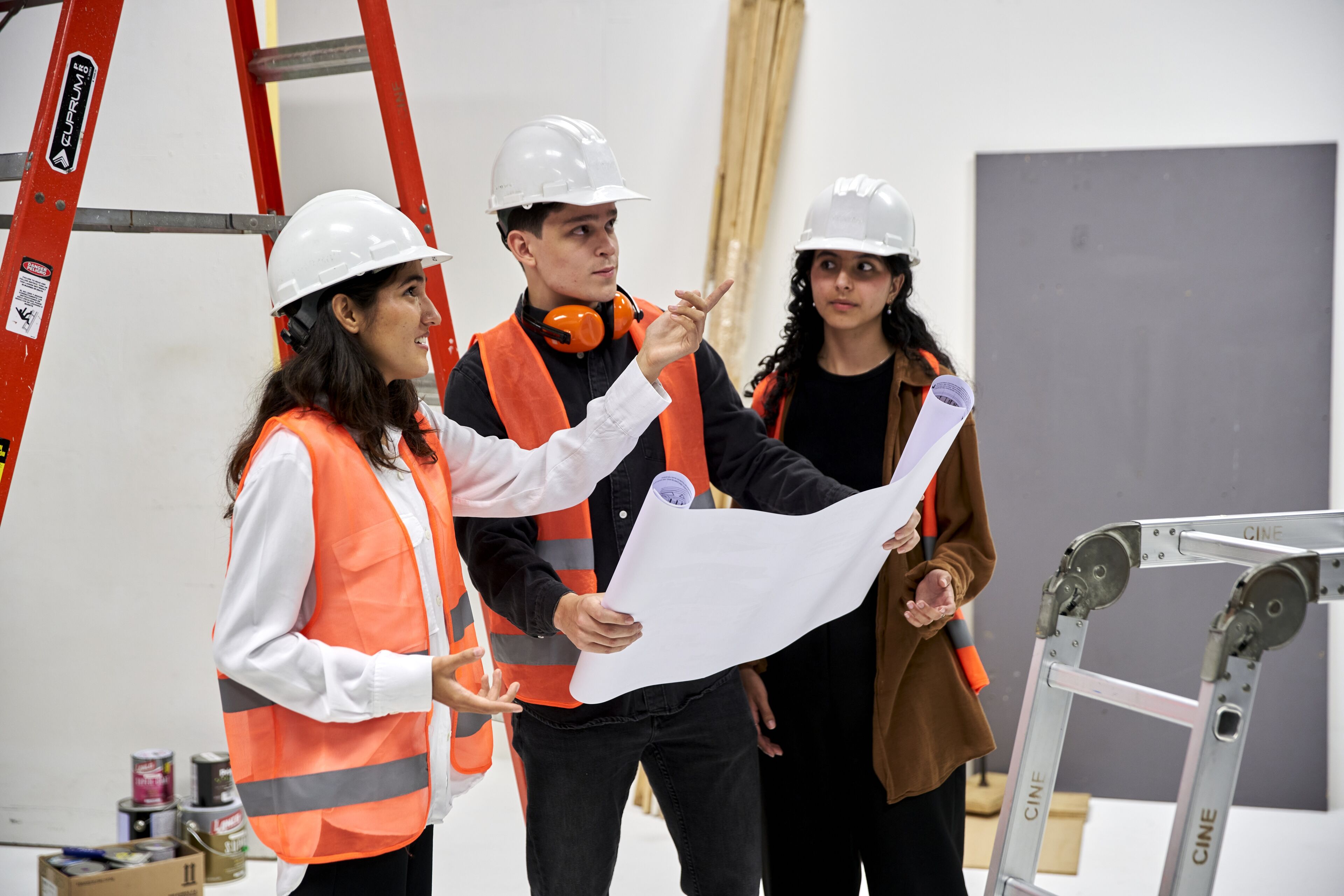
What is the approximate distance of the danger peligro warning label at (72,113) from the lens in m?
2.03

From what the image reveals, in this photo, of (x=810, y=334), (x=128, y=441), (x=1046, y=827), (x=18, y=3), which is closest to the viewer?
(x=810, y=334)

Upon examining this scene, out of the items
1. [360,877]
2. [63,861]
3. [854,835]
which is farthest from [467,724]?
[63,861]

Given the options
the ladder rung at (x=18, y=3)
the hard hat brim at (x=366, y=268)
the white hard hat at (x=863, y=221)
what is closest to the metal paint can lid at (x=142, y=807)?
the ladder rung at (x=18, y=3)

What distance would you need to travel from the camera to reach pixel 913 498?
1677 mm

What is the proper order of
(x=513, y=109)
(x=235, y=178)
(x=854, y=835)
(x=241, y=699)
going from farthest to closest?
(x=513, y=109), (x=235, y=178), (x=854, y=835), (x=241, y=699)

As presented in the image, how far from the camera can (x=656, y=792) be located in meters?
1.98

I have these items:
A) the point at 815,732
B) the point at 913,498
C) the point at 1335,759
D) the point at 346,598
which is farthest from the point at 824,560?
the point at 1335,759

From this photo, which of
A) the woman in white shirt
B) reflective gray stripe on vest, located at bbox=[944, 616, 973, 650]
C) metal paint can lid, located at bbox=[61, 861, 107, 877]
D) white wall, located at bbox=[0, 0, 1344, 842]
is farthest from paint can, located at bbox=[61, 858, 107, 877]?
reflective gray stripe on vest, located at bbox=[944, 616, 973, 650]

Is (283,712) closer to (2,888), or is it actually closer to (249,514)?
(249,514)

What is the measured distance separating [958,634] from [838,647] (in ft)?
0.80

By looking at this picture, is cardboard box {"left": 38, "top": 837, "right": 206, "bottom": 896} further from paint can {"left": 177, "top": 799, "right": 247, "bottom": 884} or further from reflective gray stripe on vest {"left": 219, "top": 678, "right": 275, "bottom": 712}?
reflective gray stripe on vest {"left": 219, "top": 678, "right": 275, "bottom": 712}

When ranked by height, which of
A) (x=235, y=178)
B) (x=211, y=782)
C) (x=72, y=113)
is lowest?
(x=211, y=782)

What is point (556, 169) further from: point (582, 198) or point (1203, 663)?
point (1203, 663)

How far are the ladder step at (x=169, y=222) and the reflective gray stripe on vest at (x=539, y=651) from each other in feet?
3.69
